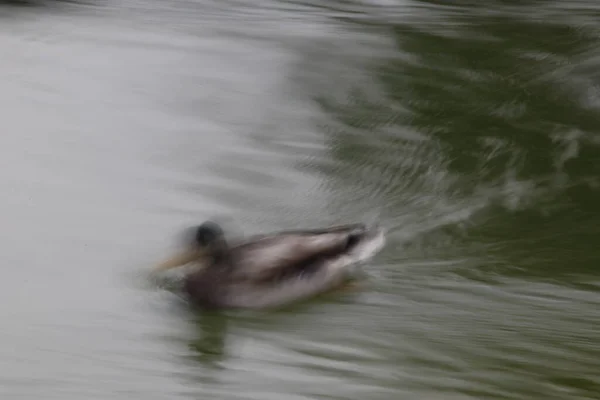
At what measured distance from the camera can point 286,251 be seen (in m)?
6.78

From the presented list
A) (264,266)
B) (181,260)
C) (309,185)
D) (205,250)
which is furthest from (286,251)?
(309,185)

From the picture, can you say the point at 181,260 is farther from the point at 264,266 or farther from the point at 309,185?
the point at 309,185

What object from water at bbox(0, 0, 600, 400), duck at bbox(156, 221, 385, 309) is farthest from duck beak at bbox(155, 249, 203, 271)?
water at bbox(0, 0, 600, 400)

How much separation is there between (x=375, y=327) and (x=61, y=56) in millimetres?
6026

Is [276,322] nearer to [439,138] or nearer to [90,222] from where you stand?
[90,222]

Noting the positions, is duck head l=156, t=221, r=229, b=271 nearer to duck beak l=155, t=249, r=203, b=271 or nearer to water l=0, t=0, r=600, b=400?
duck beak l=155, t=249, r=203, b=271

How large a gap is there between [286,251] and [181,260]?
1.60 feet

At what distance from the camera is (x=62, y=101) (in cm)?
1038

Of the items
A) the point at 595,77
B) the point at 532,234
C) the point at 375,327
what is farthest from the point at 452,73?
the point at 375,327

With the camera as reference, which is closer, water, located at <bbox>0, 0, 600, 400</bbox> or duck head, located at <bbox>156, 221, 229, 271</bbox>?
water, located at <bbox>0, 0, 600, 400</bbox>

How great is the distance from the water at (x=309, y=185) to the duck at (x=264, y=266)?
0.11 meters

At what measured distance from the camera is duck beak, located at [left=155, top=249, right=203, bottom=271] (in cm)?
668

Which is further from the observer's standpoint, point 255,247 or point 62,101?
point 62,101

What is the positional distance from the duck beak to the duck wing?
17 centimetres
